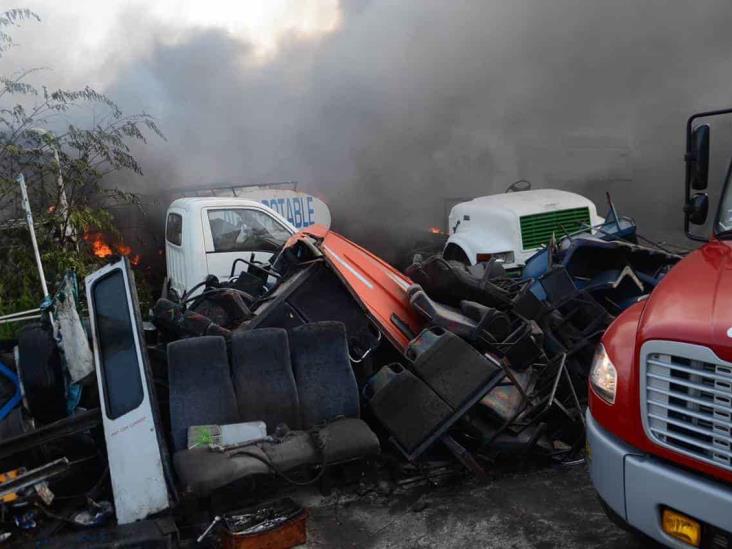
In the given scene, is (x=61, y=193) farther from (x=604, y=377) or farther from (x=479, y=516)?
(x=604, y=377)

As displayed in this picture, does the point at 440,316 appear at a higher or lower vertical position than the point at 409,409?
higher

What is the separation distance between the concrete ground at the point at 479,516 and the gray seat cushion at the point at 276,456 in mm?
375

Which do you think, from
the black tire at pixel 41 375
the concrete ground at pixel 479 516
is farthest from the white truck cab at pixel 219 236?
the concrete ground at pixel 479 516

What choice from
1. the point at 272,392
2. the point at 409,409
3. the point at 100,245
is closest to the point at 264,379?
the point at 272,392

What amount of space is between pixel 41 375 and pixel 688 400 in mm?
3539

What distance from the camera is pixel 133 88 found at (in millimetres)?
11922

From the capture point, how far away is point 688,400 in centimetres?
233

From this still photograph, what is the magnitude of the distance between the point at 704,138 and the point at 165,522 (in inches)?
137

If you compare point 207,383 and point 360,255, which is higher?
point 360,255

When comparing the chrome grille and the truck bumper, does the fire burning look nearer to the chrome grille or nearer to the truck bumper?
the truck bumper

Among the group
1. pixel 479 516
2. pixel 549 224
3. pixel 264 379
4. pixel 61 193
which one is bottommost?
pixel 479 516

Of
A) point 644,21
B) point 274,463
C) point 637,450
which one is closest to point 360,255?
point 274,463

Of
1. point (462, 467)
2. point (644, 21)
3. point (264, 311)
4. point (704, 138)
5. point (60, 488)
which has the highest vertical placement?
point (644, 21)

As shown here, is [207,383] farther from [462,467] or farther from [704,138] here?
[704,138]
